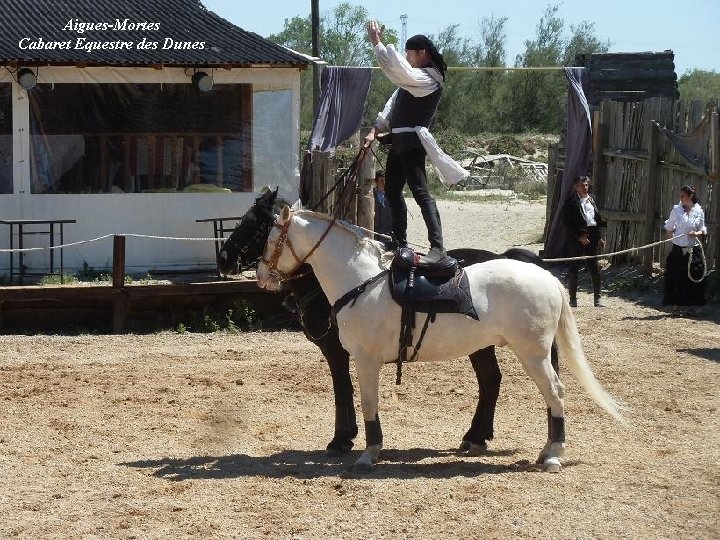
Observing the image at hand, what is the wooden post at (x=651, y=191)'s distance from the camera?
58.6 feet

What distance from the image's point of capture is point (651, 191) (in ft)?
58.7

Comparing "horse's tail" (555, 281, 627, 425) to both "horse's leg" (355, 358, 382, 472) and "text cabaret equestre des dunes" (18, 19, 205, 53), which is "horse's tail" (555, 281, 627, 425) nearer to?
"horse's leg" (355, 358, 382, 472)

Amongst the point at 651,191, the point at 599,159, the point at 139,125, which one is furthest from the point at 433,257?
the point at 599,159

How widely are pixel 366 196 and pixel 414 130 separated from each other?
587 centimetres

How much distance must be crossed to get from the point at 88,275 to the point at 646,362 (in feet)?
24.3

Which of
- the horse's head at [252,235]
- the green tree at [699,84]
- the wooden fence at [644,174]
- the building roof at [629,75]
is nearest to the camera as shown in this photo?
the horse's head at [252,235]

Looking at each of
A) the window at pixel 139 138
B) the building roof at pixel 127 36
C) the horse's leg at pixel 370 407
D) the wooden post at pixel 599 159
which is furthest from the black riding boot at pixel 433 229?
the wooden post at pixel 599 159

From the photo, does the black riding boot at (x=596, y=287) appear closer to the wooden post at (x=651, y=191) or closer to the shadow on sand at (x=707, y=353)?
the wooden post at (x=651, y=191)

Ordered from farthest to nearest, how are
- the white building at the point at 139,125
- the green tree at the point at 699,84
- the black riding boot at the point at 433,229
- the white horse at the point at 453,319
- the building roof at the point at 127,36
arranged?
1. the green tree at the point at 699,84
2. the white building at the point at 139,125
3. the building roof at the point at 127,36
4. the black riding boot at the point at 433,229
5. the white horse at the point at 453,319

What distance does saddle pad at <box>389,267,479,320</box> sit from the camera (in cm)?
784

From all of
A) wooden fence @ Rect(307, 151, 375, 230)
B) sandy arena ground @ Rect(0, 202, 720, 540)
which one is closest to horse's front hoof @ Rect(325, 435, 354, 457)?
sandy arena ground @ Rect(0, 202, 720, 540)

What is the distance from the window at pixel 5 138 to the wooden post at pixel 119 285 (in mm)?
2586

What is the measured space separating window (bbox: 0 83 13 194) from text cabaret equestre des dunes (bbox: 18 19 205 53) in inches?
28.5

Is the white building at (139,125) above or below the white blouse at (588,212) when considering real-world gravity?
above
